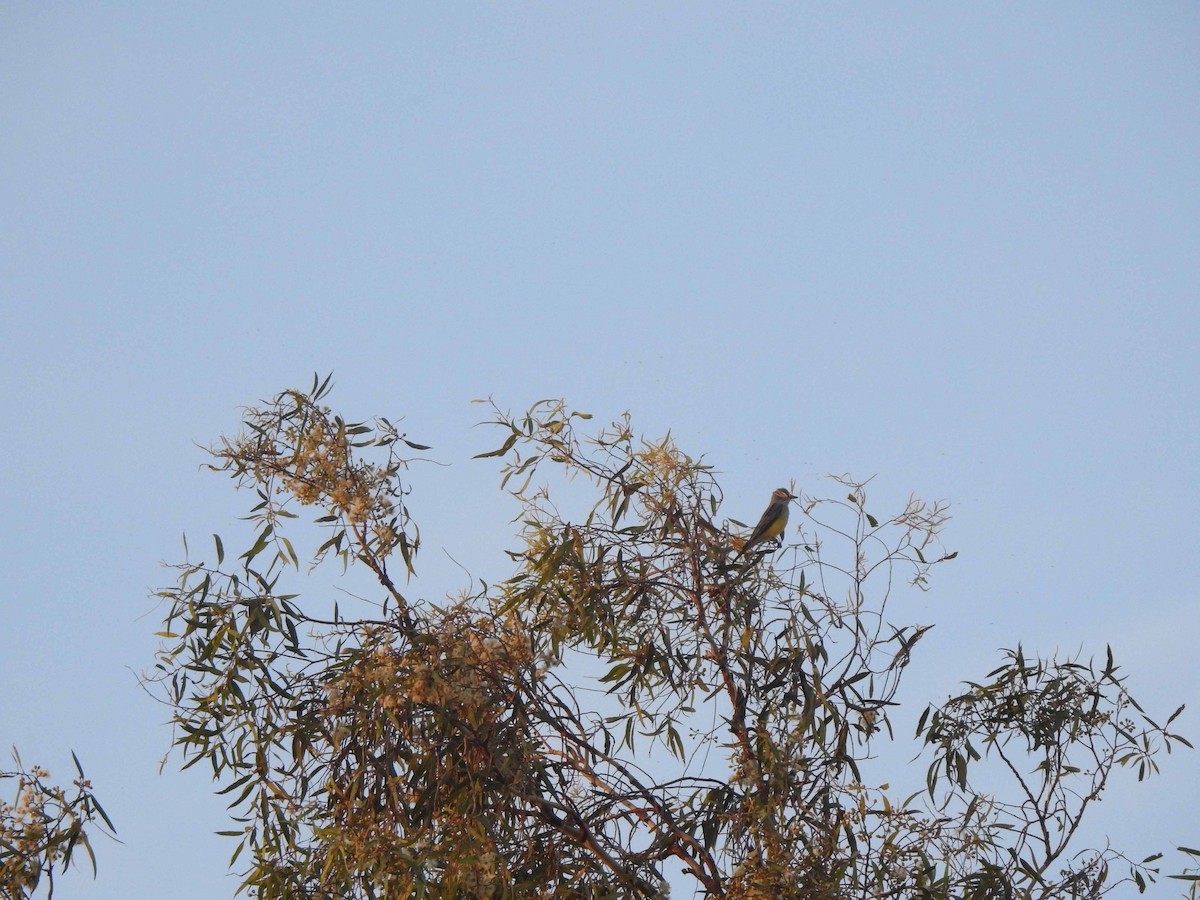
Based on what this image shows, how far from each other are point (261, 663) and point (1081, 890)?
2.21m

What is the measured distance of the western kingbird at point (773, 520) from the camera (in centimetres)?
378

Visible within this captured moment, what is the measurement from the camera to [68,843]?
329cm

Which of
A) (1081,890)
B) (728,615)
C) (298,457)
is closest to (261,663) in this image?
(298,457)

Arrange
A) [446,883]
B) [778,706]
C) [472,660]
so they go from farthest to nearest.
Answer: [778,706] < [472,660] < [446,883]

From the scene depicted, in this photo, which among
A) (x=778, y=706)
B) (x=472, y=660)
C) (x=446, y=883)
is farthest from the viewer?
(x=778, y=706)

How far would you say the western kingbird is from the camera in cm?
378

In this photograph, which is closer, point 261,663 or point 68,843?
point 68,843

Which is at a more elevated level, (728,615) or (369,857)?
(728,615)

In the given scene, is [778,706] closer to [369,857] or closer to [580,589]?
[580,589]

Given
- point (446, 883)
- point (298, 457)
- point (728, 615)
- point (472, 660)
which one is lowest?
point (446, 883)

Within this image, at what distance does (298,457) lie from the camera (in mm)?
3619

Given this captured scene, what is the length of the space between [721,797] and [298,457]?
141cm

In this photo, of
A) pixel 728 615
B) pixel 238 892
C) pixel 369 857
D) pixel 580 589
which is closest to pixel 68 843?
pixel 238 892

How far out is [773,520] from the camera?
386cm
